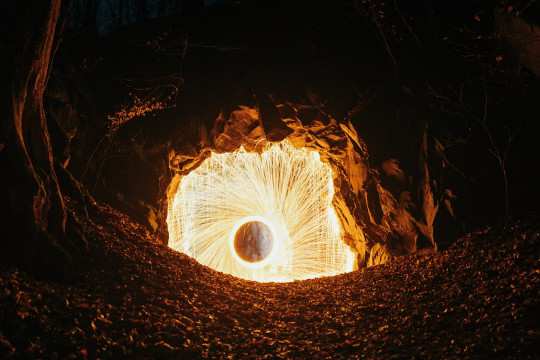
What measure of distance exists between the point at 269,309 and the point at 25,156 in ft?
14.8

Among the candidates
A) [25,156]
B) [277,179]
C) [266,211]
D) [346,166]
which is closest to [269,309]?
[25,156]

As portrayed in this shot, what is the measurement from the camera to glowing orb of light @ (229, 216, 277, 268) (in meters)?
19.1

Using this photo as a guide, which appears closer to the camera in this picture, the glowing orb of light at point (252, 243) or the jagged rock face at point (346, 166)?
the jagged rock face at point (346, 166)

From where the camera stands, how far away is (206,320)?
18.8ft

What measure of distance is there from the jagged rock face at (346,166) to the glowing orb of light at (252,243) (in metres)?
5.48

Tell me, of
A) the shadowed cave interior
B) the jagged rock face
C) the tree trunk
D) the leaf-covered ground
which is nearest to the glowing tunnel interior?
the shadowed cave interior

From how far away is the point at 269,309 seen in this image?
687 cm

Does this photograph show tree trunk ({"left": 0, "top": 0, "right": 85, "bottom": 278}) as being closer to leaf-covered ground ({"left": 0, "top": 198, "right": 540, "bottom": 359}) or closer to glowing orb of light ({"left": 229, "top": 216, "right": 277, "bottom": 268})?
leaf-covered ground ({"left": 0, "top": 198, "right": 540, "bottom": 359})

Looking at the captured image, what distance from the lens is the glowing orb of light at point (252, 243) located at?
62.6 ft

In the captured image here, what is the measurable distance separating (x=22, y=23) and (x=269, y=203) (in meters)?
13.1

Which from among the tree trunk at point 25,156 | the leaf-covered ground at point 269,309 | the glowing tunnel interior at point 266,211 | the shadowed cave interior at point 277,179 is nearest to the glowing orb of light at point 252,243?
the glowing tunnel interior at point 266,211

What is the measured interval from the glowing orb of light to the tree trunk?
509 inches

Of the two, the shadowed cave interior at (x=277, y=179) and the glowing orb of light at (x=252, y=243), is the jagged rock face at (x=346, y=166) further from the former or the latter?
the glowing orb of light at (x=252, y=243)

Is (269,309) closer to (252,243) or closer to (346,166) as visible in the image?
(346,166)
